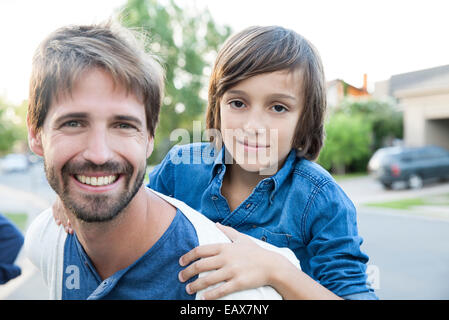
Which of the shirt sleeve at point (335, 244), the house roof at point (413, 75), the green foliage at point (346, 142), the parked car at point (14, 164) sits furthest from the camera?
the parked car at point (14, 164)

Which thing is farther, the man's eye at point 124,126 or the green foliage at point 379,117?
the green foliage at point 379,117

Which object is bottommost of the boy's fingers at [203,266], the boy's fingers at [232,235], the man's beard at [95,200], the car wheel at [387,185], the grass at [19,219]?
the grass at [19,219]

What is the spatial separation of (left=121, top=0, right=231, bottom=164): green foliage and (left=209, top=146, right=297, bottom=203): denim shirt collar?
1374cm

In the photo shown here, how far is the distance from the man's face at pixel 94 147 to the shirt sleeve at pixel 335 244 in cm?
71

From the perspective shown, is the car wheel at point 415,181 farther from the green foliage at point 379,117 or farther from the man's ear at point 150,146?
the man's ear at point 150,146

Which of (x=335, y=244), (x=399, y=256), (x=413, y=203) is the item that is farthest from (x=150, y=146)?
(x=413, y=203)

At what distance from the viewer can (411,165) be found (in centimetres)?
1250

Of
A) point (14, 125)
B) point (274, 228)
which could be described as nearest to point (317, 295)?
point (274, 228)

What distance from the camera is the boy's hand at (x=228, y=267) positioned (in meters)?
1.22

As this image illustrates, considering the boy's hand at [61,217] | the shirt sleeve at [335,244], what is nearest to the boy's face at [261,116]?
the shirt sleeve at [335,244]

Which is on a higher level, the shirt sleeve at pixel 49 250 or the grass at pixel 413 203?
the shirt sleeve at pixel 49 250

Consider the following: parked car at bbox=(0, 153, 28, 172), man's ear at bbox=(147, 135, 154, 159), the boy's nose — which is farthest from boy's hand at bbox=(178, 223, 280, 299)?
parked car at bbox=(0, 153, 28, 172)

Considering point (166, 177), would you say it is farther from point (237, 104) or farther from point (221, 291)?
point (221, 291)
